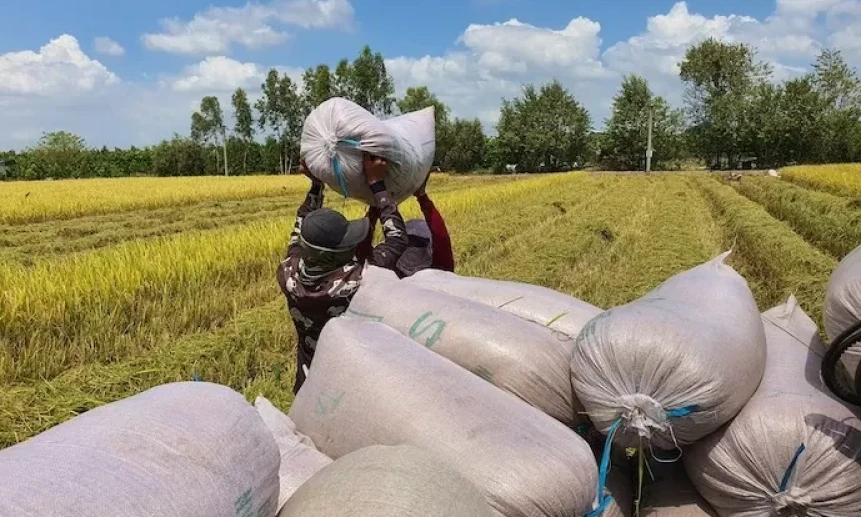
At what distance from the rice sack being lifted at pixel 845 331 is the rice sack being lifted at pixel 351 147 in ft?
6.44

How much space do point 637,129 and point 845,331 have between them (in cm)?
5587

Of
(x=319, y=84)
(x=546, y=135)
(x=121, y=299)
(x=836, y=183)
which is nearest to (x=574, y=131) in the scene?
(x=546, y=135)

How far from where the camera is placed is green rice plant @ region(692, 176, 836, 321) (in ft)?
23.7

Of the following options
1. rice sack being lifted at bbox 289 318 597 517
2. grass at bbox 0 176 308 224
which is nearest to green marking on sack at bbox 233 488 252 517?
rice sack being lifted at bbox 289 318 597 517

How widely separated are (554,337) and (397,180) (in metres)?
1.37

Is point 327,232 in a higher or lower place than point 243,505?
higher

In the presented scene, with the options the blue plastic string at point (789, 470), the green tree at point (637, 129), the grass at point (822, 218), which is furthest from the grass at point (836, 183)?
the green tree at point (637, 129)

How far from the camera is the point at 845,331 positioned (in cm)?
200

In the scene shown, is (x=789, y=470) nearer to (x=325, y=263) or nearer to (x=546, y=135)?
(x=325, y=263)

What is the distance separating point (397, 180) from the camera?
12.0 ft

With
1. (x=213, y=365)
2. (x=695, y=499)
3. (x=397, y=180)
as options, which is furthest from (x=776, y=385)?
(x=213, y=365)

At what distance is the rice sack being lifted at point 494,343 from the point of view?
2.41 m

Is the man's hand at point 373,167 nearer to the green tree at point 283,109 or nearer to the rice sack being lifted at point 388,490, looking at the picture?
the rice sack being lifted at point 388,490

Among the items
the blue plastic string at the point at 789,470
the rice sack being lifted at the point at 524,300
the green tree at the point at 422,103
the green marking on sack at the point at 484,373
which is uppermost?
the green tree at the point at 422,103
